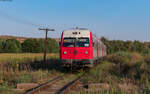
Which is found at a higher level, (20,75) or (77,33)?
(77,33)

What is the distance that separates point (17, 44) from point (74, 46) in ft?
120

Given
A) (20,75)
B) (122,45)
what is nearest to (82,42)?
(20,75)

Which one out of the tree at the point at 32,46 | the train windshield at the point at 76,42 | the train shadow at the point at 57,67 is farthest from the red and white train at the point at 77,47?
the tree at the point at 32,46

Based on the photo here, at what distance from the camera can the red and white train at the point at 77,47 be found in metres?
14.7

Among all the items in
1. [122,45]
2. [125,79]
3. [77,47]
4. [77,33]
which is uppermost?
[77,33]

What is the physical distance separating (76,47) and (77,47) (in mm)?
75

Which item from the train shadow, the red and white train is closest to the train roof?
the red and white train

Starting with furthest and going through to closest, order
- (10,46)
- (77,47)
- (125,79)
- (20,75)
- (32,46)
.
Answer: (32,46), (10,46), (77,47), (20,75), (125,79)

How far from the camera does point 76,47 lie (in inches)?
588

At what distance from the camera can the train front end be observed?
14.7 m

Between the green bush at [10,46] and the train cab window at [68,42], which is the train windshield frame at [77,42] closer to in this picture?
the train cab window at [68,42]

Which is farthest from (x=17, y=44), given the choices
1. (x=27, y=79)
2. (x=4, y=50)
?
(x=27, y=79)

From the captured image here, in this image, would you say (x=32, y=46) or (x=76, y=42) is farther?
(x=32, y=46)

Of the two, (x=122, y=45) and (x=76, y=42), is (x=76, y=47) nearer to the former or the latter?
(x=76, y=42)
